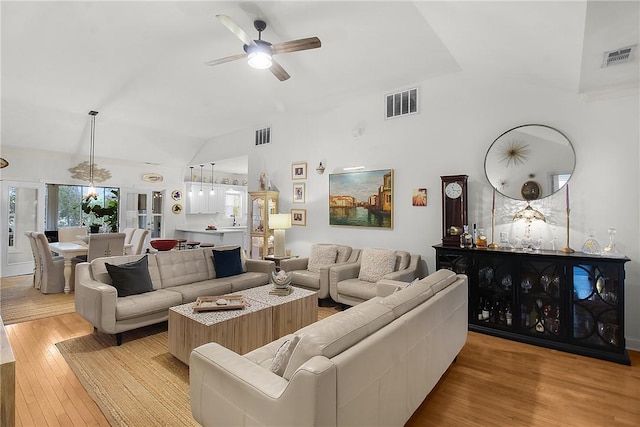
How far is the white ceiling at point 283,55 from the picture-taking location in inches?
102

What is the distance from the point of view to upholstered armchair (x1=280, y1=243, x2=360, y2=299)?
4.69 m

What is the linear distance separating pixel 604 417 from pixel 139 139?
8499 millimetres

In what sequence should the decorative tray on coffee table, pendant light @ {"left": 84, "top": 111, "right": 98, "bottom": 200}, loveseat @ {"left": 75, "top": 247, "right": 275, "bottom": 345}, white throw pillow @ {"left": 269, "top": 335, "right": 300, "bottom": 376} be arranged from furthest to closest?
pendant light @ {"left": 84, "top": 111, "right": 98, "bottom": 200}
loveseat @ {"left": 75, "top": 247, "right": 275, "bottom": 345}
the decorative tray on coffee table
white throw pillow @ {"left": 269, "top": 335, "right": 300, "bottom": 376}

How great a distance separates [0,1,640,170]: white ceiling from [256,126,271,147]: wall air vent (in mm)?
715

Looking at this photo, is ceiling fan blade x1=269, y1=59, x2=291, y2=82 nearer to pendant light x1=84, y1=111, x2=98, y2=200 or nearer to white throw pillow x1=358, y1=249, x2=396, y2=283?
white throw pillow x1=358, y1=249, x2=396, y2=283

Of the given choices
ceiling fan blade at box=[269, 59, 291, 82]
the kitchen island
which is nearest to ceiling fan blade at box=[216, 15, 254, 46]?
ceiling fan blade at box=[269, 59, 291, 82]

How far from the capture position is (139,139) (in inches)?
286

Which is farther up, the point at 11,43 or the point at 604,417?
the point at 11,43

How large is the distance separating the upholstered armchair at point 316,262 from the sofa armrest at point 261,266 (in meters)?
0.33

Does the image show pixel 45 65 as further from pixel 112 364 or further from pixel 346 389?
pixel 346 389

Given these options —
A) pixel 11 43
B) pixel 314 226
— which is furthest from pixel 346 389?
pixel 11 43

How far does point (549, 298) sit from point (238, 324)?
10.3 feet

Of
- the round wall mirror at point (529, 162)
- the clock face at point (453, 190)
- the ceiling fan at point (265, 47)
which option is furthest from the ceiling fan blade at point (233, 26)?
the round wall mirror at point (529, 162)

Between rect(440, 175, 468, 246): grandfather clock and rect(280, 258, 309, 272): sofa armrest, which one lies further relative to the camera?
rect(280, 258, 309, 272): sofa armrest
